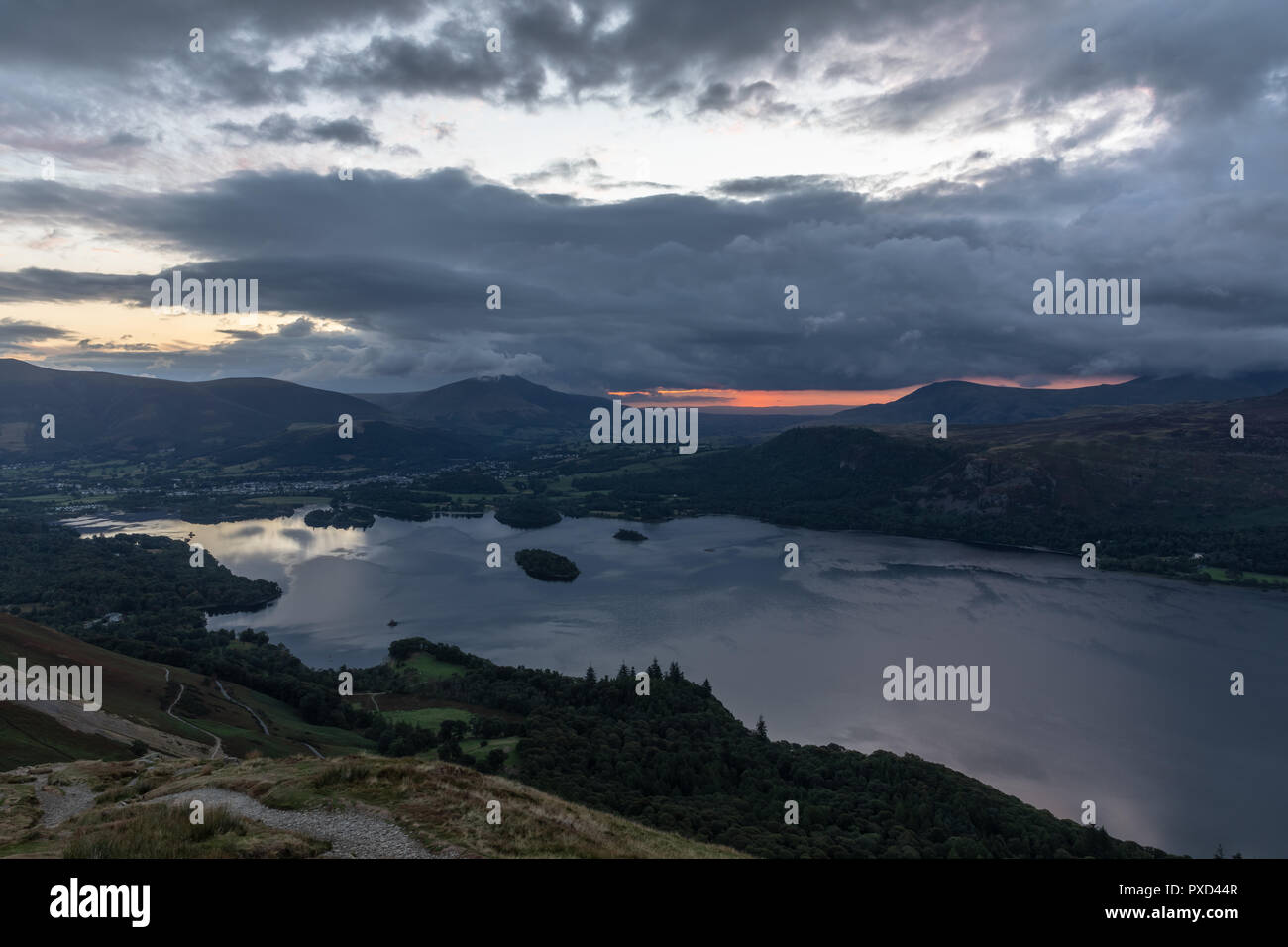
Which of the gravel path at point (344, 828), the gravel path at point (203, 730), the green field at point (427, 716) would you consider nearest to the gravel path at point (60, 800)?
the gravel path at point (344, 828)

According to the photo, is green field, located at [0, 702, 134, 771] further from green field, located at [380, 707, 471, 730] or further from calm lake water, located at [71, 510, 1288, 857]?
calm lake water, located at [71, 510, 1288, 857]

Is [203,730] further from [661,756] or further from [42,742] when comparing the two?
[661,756]

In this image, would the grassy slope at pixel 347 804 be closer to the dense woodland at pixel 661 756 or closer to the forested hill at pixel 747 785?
the forested hill at pixel 747 785

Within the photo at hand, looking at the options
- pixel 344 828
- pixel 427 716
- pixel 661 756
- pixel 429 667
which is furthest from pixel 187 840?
pixel 429 667
